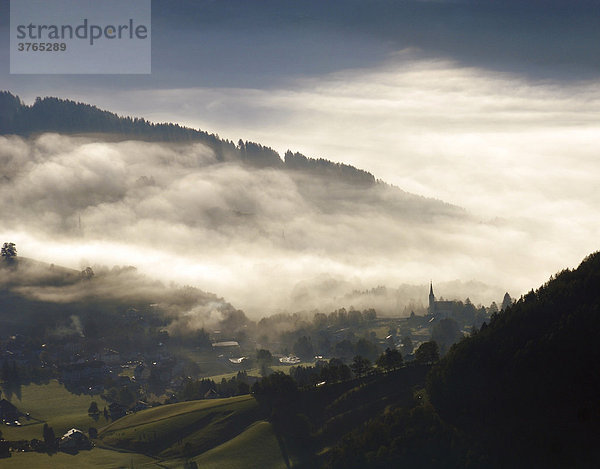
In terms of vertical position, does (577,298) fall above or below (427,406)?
above

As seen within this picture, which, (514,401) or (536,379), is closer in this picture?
(536,379)

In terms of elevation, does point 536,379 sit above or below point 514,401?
above

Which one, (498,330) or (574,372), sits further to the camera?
(498,330)

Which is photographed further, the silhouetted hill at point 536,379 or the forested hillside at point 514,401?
the forested hillside at point 514,401

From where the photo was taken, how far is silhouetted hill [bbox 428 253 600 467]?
156000mm

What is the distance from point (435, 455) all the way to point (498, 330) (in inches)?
1403

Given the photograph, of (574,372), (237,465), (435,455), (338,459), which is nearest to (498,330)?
(574,372)

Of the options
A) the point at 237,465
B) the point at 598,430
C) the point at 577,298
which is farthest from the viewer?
the point at 237,465

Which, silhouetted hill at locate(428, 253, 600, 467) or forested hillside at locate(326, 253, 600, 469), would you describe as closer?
silhouetted hill at locate(428, 253, 600, 467)

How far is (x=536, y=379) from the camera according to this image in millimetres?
166875

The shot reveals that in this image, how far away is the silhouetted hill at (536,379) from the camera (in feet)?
512

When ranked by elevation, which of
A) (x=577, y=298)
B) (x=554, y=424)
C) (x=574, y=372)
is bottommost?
(x=554, y=424)

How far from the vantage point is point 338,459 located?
592 ft

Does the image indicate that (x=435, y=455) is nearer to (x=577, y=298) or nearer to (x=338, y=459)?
(x=338, y=459)
